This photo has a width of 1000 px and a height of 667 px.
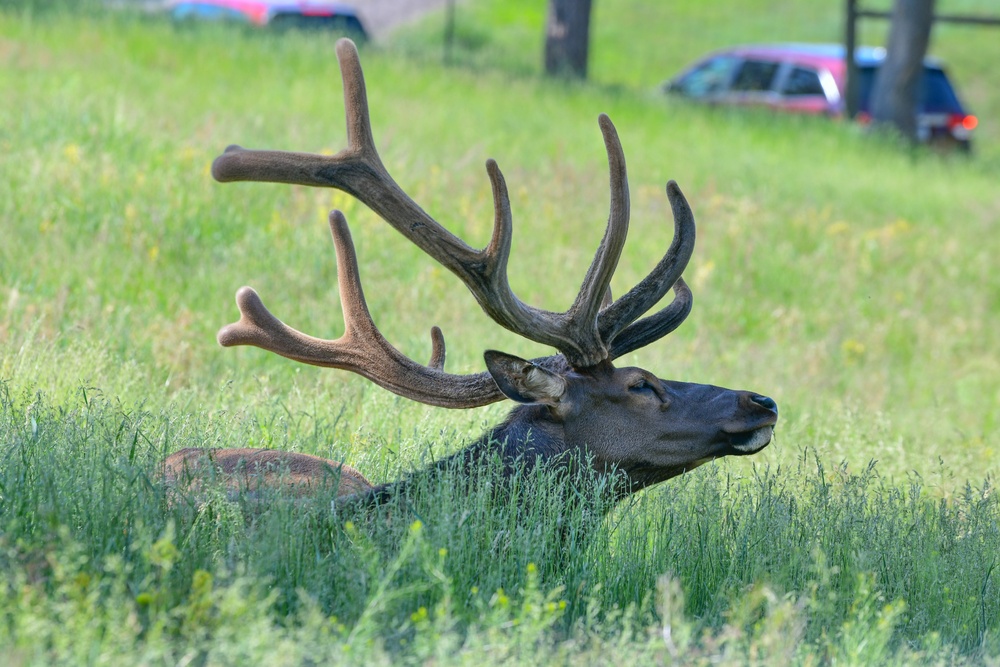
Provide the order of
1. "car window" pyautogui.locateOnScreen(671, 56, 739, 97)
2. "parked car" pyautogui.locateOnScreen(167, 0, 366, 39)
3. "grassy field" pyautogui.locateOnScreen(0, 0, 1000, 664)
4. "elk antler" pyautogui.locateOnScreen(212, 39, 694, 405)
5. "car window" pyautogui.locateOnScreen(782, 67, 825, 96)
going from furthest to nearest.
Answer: "parked car" pyautogui.locateOnScreen(167, 0, 366, 39)
"car window" pyautogui.locateOnScreen(671, 56, 739, 97)
"car window" pyautogui.locateOnScreen(782, 67, 825, 96)
"elk antler" pyautogui.locateOnScreen(212, 39, 694, 405)
"grassy field" pyautogui.locateOnScreen(0, 0, 1000, 664)

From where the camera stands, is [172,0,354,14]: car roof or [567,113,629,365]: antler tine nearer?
[567,113,629,365]: antler tine

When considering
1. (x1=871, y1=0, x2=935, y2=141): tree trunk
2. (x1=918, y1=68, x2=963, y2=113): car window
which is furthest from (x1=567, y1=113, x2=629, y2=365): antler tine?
(x1=918, y1=68, x2=963, y2=113): car window

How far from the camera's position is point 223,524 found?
4.29 meters

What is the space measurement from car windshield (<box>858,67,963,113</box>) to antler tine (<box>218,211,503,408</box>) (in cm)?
1738

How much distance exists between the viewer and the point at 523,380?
4777 millimetres

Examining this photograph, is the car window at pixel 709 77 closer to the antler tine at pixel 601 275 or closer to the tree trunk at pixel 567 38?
the tree trunk at pixel 567 38

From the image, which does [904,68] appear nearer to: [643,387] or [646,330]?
[646,330]

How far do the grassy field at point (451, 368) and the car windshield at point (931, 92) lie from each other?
2.13 meters

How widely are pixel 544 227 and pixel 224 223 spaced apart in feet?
9.60

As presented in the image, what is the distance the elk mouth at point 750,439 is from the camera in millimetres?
4930

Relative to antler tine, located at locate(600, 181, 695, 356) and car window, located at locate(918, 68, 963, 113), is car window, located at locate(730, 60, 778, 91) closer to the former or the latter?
car window, located at locate(918, 68, 963, 113)

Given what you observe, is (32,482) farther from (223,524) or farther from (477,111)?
(477,111)

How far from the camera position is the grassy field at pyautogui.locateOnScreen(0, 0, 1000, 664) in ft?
12.3

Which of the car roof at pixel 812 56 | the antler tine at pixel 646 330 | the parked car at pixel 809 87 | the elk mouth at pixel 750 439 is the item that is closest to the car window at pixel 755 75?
the parked car at pixel 809 87
